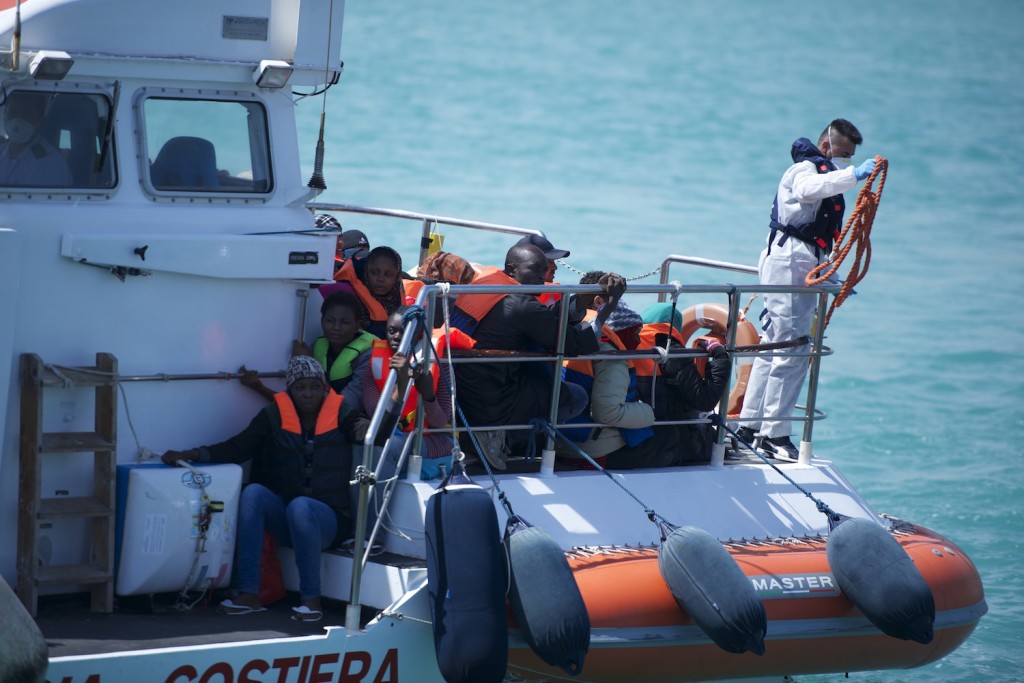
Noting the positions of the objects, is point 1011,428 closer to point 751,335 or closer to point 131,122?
point 751,335

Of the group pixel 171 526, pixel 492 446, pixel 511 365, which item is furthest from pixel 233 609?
pixel 511 365

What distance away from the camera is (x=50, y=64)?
233 inches

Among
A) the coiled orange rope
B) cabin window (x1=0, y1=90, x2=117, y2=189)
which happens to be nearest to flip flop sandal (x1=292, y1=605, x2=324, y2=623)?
cabin window (x1=0, y1=90, x2=117, y2=189)

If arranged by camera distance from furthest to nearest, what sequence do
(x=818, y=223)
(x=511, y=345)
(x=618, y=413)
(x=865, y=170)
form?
1. (x=818, y=223)
2. (x=865, y=170)
3. (x=618, y=413)
4. (x=511, y=345)

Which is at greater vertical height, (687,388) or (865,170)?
(865,170)

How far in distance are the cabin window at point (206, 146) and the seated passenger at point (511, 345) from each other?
1.14m

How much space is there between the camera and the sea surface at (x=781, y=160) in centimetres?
1609

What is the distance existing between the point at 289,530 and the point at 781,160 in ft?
94.1

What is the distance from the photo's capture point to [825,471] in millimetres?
7523

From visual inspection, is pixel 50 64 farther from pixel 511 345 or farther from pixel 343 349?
pixel 511 345

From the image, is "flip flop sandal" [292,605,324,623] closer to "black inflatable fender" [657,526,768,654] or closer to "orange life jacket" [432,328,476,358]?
"orange life jacket" [432,328,476,358]

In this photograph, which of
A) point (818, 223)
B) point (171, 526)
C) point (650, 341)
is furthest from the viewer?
point (818, 223)

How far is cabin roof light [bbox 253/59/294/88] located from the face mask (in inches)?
39.6

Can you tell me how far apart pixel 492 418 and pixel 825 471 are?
1925mm
